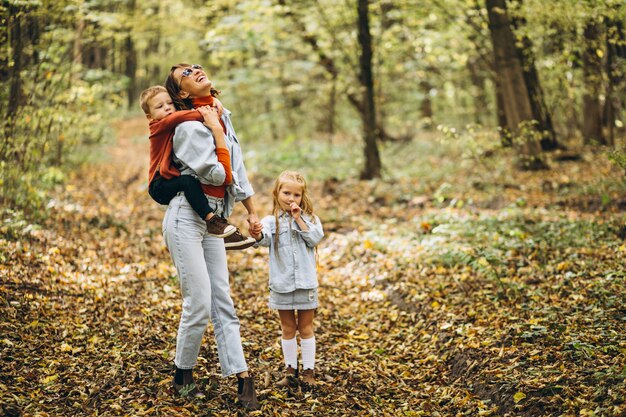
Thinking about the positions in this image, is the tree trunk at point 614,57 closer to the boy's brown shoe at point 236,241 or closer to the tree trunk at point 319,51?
the boy's brown shoe at point 236,241

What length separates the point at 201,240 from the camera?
3.98 m

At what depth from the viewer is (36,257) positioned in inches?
250

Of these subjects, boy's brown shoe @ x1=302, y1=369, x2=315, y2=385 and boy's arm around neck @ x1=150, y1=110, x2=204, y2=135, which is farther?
boy's brown shoe @ x1=302, y1=369, x2=315, y2=385

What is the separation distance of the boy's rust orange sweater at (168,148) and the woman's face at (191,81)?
185 millimetres

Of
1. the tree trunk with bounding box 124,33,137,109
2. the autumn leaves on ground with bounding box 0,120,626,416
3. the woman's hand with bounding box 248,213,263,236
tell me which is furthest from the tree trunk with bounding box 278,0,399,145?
the tree trunk with bounding box 124,33,137,109

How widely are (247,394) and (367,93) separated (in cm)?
922

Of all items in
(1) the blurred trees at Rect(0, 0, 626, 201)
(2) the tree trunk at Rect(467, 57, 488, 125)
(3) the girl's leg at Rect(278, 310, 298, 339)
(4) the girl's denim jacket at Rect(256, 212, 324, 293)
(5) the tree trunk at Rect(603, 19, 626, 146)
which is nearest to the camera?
(4) the girl's denim jacket at Rect(256, 212, 324, 293)

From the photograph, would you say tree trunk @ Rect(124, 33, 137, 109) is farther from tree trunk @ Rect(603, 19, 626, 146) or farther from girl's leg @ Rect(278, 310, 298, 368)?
girl's leg @ Rect(278, 310, 298, 368)

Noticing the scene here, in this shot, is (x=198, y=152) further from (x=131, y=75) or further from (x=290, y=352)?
(x=131, y=75)

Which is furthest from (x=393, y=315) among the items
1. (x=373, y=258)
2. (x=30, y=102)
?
(x=30, y=102)

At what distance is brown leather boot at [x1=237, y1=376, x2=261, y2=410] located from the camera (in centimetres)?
415

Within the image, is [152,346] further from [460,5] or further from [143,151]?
[143,151]

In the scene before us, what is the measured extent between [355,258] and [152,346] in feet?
12.7

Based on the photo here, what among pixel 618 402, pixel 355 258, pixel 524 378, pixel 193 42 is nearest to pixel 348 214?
pixel 355 258
